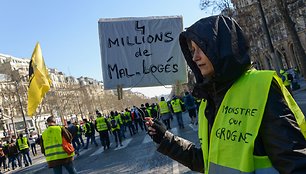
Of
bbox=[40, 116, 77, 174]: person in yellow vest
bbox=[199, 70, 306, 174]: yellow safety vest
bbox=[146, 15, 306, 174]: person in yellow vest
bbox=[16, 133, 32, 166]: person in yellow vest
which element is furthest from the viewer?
bbox=[16, 133, 32, 166]: person in yellow vest

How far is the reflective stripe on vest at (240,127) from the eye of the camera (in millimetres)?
1738

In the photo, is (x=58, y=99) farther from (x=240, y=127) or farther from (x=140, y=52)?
(x=240, y=127)

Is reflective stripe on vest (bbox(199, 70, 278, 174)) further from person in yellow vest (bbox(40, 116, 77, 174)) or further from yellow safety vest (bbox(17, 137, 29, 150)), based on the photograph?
yellow safety vest (bbox(17, 137, 29, 150))

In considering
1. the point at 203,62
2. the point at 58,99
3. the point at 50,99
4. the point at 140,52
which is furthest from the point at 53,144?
the point at 58,99

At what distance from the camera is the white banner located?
211 inches

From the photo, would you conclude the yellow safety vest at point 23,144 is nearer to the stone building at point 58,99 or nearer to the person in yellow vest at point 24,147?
the person in yellow vest at point 24,147

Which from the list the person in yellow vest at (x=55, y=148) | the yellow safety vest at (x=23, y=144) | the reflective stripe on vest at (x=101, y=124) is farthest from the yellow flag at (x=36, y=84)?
the yellow safety vest at (x=23, y=144)

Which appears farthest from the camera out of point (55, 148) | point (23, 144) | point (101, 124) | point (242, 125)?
point (23, 144)

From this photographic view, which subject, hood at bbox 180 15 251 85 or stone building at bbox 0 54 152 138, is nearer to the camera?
hood at bbox 180 15 251 85

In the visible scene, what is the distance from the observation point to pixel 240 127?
1817mm

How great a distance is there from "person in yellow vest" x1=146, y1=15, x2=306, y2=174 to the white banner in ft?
10.9

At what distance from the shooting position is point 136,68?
551cm

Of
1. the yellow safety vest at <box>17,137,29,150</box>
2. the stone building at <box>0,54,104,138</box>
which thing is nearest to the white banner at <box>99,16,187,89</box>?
the yellow safety vest at <box>17,137,29,150</box>

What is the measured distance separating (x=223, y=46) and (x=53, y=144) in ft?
23.0
